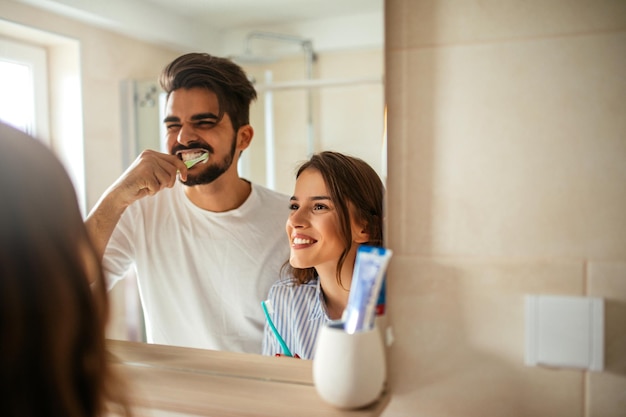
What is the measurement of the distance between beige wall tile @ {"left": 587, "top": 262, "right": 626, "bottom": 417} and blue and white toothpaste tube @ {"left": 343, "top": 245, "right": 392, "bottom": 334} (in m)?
0.25

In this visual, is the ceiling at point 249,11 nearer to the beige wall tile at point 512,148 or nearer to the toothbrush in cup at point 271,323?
the beige wall tile at point 512,148

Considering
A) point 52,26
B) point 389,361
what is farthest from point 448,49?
point 52,26

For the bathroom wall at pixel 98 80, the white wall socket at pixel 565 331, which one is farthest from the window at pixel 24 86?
the white wall socket at pixel 565 331

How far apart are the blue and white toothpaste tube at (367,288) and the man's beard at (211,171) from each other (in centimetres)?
31

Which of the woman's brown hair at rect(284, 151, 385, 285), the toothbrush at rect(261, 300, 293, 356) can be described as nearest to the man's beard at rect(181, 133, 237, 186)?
the woman's brown hair at rect(284, 151, 385, 285)

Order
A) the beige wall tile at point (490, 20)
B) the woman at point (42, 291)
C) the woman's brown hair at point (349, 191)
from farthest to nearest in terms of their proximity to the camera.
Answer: the woman's brown hair at point (349, 191) < the beige wall tile at point (490, 20) < the woman at point (42, 291)

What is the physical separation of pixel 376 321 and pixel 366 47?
406 millimetres

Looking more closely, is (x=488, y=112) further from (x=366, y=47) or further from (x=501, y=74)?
(x=366, y=47)

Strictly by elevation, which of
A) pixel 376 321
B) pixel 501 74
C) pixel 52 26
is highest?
pixel 52 26

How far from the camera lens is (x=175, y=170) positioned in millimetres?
844

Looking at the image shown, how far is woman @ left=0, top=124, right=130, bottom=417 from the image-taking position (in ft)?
1.46

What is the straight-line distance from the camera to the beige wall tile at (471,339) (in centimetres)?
59

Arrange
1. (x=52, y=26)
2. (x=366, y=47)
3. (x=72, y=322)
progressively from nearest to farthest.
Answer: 1. (x=72, y=322)
2. (x=366, y=47)
3. (x=52, y=26)

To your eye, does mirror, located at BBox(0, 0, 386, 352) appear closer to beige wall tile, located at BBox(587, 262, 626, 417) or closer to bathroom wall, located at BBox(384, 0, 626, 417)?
bathroom wall, located at BBox(384, 0, 626, 417)
